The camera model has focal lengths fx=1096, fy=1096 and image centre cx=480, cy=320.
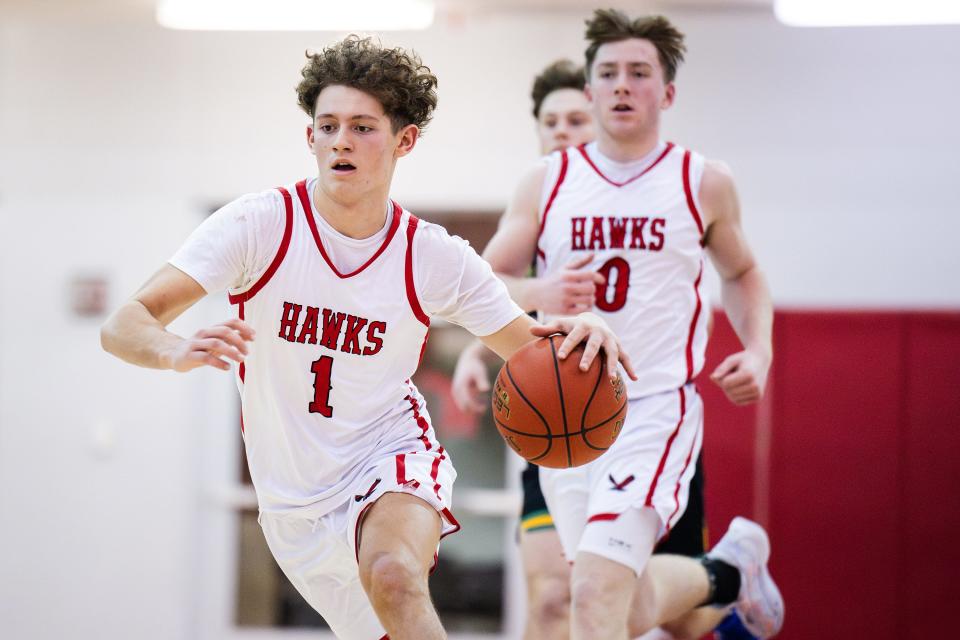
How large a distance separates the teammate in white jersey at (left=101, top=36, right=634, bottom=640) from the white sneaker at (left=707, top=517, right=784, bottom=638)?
1.65m

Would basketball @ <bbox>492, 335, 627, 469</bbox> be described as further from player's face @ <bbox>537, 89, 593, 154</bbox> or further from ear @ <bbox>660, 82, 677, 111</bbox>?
player's face @ <bbox>537, 89, 593, 154</bbox>

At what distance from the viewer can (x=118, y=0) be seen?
7195mm

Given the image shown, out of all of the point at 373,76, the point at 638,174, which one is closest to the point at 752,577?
the point at 638,174

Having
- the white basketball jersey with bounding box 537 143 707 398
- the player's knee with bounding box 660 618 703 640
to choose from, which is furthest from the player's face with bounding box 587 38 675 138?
the player's knee with bounding box 660 618 703 640

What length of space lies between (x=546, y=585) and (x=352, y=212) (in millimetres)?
1576

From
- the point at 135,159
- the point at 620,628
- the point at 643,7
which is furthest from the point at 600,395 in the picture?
the point at 135,159

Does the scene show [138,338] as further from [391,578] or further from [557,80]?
[557,80]

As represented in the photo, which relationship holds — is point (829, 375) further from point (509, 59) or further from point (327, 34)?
point (327, 34)

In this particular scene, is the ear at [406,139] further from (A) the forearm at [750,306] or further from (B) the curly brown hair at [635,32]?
(A) the forearm at [750,306]

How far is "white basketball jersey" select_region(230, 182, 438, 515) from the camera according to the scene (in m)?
2.87

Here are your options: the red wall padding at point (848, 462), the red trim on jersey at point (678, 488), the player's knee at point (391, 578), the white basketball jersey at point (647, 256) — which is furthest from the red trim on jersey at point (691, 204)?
the red wall padding at point (848, 462)

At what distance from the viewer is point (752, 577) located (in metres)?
4.25

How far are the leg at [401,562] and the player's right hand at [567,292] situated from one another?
32.9 inches

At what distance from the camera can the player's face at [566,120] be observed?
14.8ft
